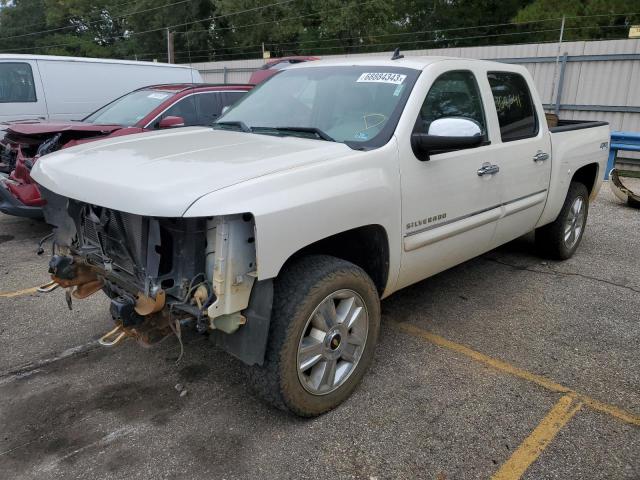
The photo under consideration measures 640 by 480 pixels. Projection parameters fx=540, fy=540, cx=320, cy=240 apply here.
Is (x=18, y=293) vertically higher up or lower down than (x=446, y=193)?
lower down

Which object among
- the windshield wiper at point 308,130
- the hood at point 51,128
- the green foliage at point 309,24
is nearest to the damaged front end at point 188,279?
the windshield wiper at point 308,130

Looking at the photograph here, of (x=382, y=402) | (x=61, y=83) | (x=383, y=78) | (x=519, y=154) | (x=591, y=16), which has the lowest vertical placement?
(x=382, y=402)

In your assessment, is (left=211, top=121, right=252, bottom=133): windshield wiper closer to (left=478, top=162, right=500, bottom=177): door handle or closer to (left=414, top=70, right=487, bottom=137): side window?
(left=414, top=70, right=487, bottom=137): side window

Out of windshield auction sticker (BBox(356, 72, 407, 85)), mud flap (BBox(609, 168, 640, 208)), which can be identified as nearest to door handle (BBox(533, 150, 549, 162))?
windshield auction sticker (BBox(356, 72, 407, 85))

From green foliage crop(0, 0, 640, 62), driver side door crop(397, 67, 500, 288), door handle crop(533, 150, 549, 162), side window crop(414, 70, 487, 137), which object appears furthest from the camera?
green foliage crop(0, 0, 640, 62)

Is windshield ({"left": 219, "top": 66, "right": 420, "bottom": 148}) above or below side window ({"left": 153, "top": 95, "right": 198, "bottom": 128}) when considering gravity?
above

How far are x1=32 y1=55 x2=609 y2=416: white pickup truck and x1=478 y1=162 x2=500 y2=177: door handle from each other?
14mm

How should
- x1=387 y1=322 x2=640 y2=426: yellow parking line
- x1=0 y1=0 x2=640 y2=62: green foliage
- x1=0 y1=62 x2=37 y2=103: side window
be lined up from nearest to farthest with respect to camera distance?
1. x1=387 y1=322 x2=640 y2=426: yellow parking line
2. x1=0 y1=62 x2=37 y2=103: side window
3. x1=0 y1=0 x2=640 y2=62: green foliage

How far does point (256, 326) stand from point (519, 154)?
2728 mm

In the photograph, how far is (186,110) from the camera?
23.4 ft

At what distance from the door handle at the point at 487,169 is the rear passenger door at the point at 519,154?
0.08 metres

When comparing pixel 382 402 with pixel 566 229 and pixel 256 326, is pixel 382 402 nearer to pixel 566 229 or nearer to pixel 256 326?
pixel 256 326

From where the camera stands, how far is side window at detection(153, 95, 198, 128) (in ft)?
22.9

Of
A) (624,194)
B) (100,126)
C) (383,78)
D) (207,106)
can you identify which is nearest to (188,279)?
(383,78)
